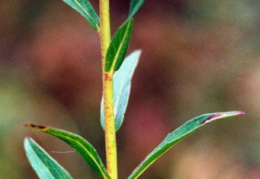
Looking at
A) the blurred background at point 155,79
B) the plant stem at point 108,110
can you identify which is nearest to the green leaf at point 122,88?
the plant stem at point 108,110

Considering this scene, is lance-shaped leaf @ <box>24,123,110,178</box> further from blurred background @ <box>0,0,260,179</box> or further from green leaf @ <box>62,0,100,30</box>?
blurred background @ <box>0,0,260,179</box>

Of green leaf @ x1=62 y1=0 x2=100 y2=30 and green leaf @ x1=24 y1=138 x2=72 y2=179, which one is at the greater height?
green leaf @ x1=62 y1=0 x2=100 y2=30

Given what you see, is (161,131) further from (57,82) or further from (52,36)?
(52,36)

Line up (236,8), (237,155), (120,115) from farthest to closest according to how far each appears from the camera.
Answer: (236,8), (237,155), (120,115)

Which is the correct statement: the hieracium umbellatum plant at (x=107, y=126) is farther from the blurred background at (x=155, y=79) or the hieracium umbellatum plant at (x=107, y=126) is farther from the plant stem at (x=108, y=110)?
the blurred background at (x=155, y=79)

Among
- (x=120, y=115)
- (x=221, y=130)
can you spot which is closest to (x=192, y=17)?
(x=221, y=130)

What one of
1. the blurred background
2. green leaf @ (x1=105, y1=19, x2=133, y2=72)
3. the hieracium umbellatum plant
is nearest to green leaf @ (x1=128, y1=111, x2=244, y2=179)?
the hieracium umbellatum plant

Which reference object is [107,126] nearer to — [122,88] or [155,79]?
[122,88]
